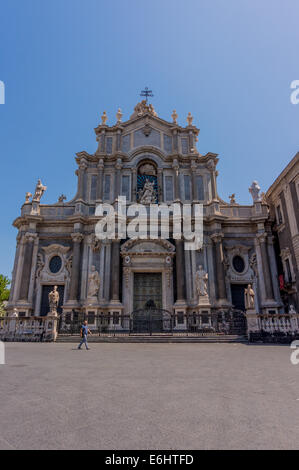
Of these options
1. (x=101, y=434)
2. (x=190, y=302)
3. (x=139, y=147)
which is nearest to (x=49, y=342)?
(x=190, y=302)

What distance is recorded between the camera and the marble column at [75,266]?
20.5m

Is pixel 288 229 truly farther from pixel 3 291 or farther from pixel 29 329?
pixel 3 291

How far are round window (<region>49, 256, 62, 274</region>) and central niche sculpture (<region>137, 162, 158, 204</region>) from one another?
7792mm

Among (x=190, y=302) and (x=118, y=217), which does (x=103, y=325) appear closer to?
(x=190, y=302)

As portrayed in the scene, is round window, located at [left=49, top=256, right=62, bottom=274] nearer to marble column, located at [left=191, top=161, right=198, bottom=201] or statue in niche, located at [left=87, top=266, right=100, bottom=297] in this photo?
statue in niche, located at [left=87, top=266, right=100, bottom=297]

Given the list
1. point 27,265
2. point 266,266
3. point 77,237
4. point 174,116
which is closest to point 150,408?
point 77,237

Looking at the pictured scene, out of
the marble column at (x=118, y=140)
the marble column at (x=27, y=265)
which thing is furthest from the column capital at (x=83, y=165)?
the marble column at (x=27, y=265)

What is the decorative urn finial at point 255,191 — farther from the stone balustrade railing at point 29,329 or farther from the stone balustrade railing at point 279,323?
the stone balustrade railing at point 29,329

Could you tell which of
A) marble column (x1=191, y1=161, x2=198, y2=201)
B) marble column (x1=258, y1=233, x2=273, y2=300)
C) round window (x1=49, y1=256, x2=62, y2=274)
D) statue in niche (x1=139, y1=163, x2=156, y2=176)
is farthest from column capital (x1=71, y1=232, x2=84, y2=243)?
marble column (x1=258, y1=233, x2=273, y2=300)

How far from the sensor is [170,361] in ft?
A: 26.8

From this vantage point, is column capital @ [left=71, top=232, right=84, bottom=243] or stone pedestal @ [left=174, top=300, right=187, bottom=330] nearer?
stone pedestal @ [left=174, top=300, right=187, bottom=330]

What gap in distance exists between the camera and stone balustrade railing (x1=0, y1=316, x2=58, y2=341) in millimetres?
15453

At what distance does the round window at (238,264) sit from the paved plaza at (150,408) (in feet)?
53.2

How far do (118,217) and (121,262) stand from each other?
10.9ft
